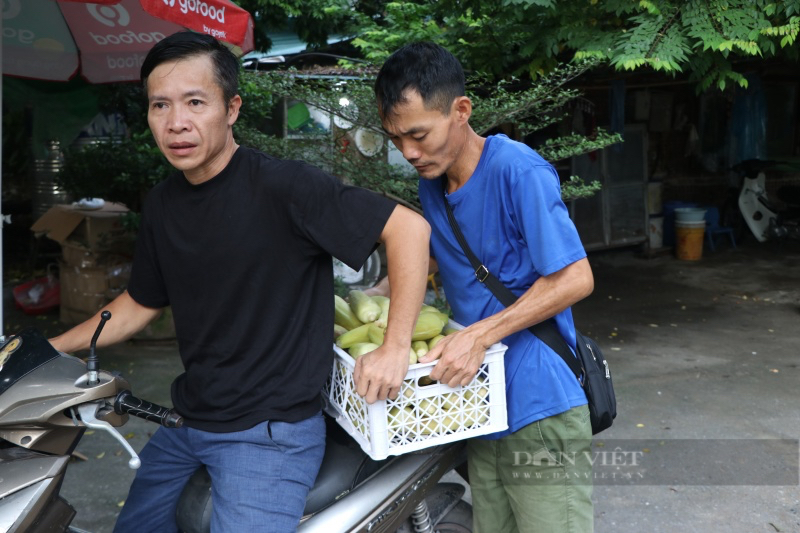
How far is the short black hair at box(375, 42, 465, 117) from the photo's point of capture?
1928 millimetres

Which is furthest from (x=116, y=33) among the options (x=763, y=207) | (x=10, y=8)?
(x=763, y=207)

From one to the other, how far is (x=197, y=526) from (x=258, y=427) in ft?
1.11

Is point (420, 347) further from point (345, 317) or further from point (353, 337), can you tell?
point (345, 317)

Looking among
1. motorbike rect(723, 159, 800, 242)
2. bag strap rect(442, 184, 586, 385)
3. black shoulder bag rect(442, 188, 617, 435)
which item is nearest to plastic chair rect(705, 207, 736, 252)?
motorbike rect(723, 159, 800, 242)

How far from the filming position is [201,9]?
12.3ft

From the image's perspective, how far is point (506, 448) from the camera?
213cm

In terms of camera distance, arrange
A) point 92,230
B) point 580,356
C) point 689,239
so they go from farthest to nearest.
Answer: point 689,239 < point 92,230 < point 580,356

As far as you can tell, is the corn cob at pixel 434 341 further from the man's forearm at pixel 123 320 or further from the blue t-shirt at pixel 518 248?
the man's forearm at pixel 123 320

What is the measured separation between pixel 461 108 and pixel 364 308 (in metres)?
0.63

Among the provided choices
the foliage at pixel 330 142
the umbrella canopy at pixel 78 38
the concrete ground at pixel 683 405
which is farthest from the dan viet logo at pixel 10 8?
the concrete ground at pixel 683 405

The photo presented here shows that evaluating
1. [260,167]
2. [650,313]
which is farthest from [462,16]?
[260,167]

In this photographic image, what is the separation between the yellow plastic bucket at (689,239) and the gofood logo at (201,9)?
25.0ft

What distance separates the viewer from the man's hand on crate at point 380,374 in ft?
5.75

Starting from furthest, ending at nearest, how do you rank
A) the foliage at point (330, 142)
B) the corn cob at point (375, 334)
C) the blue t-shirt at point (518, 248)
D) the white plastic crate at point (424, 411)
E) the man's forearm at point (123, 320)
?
the foliage at point (330, 142)
the man's forearm at point (123, 320)
the corn cob at point (375, 334)
the blue t-shirt at point (518, 248)
the white plastic crate at point (424, 411)
